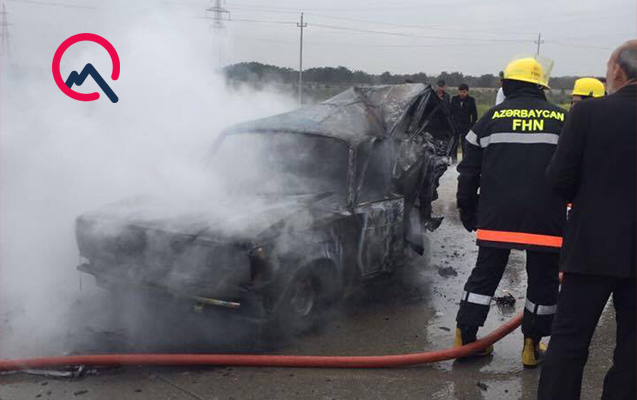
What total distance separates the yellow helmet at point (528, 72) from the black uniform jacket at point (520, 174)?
86 mm

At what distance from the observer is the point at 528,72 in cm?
398

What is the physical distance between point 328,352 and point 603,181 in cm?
227

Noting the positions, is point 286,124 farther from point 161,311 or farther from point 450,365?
point 450,365

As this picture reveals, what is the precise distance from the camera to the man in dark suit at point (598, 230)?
2750 millimetres

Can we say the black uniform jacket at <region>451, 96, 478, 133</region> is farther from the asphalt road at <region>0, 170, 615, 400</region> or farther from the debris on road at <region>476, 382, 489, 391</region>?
the debris on road at <region>476, 382, 489, 391</region>

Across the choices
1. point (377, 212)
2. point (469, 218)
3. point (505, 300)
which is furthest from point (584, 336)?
point (505, 300)

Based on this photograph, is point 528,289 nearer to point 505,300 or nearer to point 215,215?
point 505,300

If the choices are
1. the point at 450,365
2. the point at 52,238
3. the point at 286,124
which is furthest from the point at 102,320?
the point at 450,365

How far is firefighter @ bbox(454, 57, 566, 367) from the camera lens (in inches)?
149

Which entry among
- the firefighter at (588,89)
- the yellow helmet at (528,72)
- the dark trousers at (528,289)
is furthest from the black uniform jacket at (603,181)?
the firefighter at (588,89)

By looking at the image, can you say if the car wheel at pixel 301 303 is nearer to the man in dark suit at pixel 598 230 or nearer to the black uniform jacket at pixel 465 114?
the man in dark suit at pixel 598 230

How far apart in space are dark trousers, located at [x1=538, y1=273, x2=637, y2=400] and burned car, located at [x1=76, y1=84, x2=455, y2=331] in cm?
183

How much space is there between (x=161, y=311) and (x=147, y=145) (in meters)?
2.05

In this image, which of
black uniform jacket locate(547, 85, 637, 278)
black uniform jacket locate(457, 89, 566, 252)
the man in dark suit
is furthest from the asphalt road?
black uniform jacket locate(547, 85, 637, 278)
